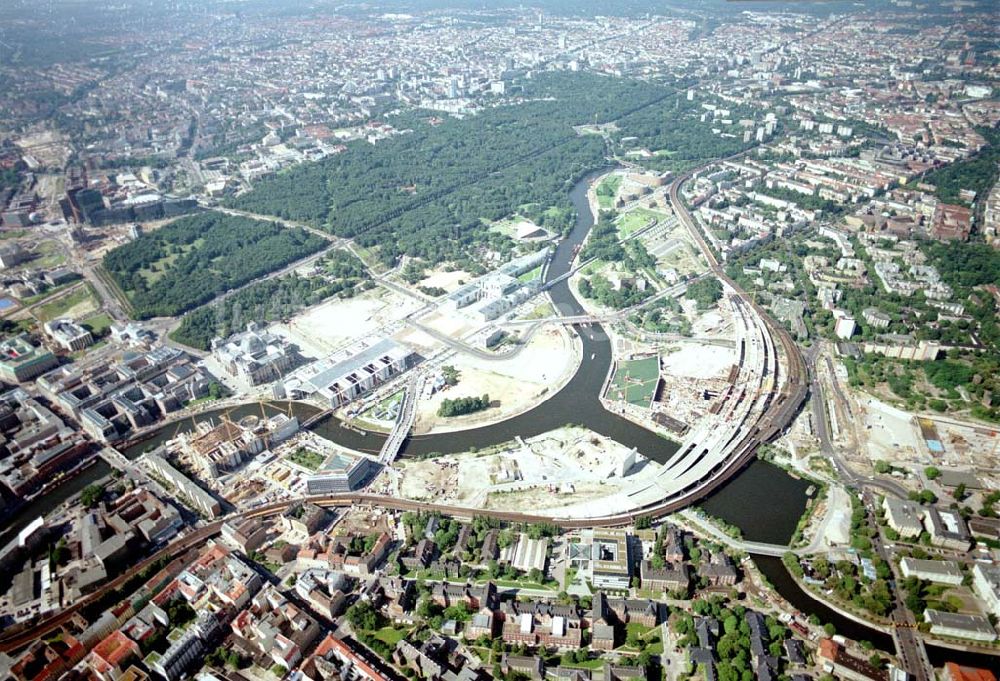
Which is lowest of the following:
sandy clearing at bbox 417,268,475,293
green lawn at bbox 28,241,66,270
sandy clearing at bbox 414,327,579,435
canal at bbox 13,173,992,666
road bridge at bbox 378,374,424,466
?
canal at bbox 13,173,992,666

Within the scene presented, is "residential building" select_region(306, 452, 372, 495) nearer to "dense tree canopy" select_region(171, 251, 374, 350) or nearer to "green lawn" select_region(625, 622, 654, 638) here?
"green lawn" select_region(625, 622, 654, 638)

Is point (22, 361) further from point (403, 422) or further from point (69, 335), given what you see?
point (403, 422)

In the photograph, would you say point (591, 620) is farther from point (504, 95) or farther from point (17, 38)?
point (17, 38)

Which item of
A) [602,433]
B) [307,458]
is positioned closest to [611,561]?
[602,433]

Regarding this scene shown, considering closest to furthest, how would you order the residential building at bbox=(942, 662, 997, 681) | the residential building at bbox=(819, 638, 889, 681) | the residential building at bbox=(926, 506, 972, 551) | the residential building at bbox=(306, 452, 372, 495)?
the residential building at bbox=(942, 662, 997, 681) < the residential building at bbox=(819, 638, 889, 681) < the residential building at bbox=(926, 506, 972, 551) < the residential building at bbox=(306, 452, 372, 495)

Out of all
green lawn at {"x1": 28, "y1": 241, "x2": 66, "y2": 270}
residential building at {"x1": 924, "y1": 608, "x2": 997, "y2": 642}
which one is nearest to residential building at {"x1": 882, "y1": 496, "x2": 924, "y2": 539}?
residential building at {"x1": 924, "y1": 608, "x2": 997, "y2": 642}

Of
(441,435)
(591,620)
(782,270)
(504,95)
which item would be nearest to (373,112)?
(504,95)
